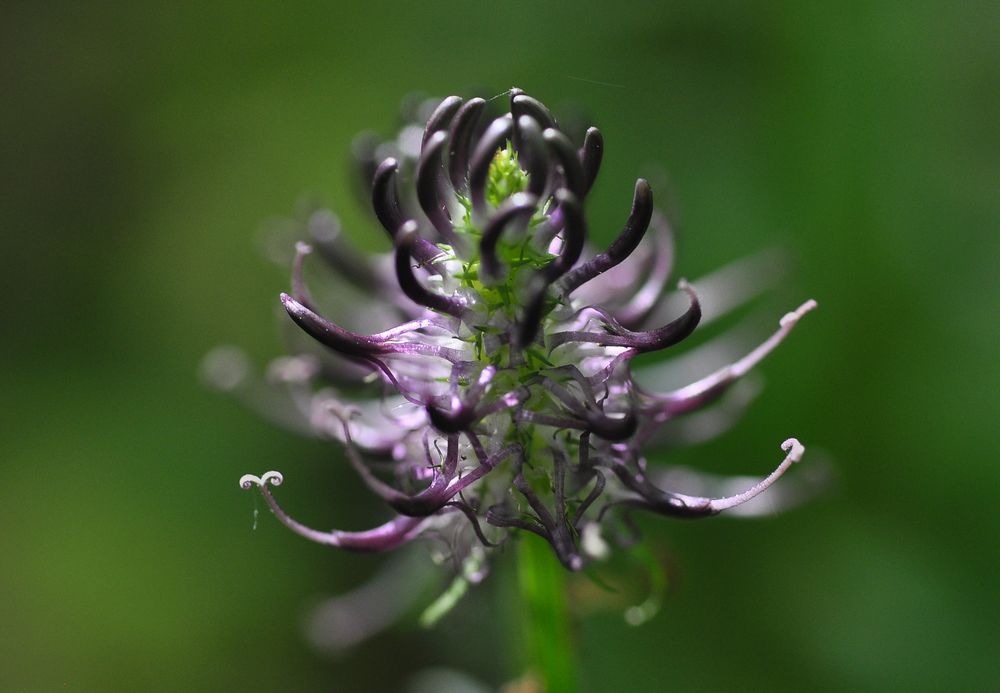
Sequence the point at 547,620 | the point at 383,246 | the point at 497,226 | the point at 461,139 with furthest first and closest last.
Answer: the point at 383,246 < the point at 547,620 < the point at 461,139 < the point at 497,226

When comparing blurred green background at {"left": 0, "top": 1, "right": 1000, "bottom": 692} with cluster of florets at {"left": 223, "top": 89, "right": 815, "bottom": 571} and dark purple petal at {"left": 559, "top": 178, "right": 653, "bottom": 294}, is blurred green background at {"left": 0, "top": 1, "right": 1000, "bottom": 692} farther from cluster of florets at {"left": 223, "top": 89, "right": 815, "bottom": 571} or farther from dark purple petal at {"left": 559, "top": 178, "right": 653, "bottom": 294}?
dark purple petal at {"left": 559, "top": 178, "right": 653, "bottom": 294}

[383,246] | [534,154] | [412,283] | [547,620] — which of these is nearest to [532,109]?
[534,154]

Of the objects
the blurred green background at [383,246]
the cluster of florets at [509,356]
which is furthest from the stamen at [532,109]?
the blurred green background at [383,246]

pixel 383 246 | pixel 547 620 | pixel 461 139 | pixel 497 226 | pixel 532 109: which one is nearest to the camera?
pixel 497 226

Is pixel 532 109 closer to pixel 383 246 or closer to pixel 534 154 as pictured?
pixel 534 154

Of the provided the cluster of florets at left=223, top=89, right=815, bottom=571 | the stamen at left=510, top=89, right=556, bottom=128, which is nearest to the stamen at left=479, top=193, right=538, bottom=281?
the cluster of florets at left=223, top=89, right=815, bottom=571

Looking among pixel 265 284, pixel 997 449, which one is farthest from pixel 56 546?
pixel 997 449
